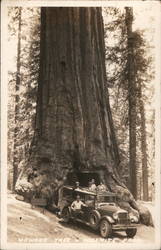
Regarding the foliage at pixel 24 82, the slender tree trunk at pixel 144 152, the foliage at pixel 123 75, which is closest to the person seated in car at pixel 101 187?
the foliage at pixel 123 75

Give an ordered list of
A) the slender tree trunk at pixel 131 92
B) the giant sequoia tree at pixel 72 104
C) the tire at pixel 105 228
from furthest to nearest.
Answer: the slender tree trunk at pixel 131 92, the giant sequoia tree at pixel 72 104, the tire at pixel 105 228

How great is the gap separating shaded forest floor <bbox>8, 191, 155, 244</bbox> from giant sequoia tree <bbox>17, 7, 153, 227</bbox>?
10.9 inches

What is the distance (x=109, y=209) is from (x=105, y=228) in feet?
0.63

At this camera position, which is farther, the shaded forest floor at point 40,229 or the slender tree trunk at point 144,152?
the slender tree trunk at point 144,152

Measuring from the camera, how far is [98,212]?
16.5ft

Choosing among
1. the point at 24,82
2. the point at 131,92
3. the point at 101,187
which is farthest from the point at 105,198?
the point at 24,82

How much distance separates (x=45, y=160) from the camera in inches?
200

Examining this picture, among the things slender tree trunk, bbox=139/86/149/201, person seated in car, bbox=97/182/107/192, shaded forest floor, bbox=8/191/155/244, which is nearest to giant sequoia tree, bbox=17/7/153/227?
person seated in car, bbox=97/182/107/192

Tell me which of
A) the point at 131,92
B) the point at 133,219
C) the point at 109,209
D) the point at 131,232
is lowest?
the point at 131,232

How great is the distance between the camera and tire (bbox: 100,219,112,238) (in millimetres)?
4988

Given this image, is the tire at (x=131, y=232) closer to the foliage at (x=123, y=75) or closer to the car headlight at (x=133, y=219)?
the car headlight at (x=133, y=219)

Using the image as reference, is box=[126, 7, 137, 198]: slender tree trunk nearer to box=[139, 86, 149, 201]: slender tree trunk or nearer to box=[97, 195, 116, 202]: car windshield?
box=[139, 86, 149, 201]: slender tree trunk

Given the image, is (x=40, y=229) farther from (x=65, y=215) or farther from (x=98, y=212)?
(x=98, y=212)

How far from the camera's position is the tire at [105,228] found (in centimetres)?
499
